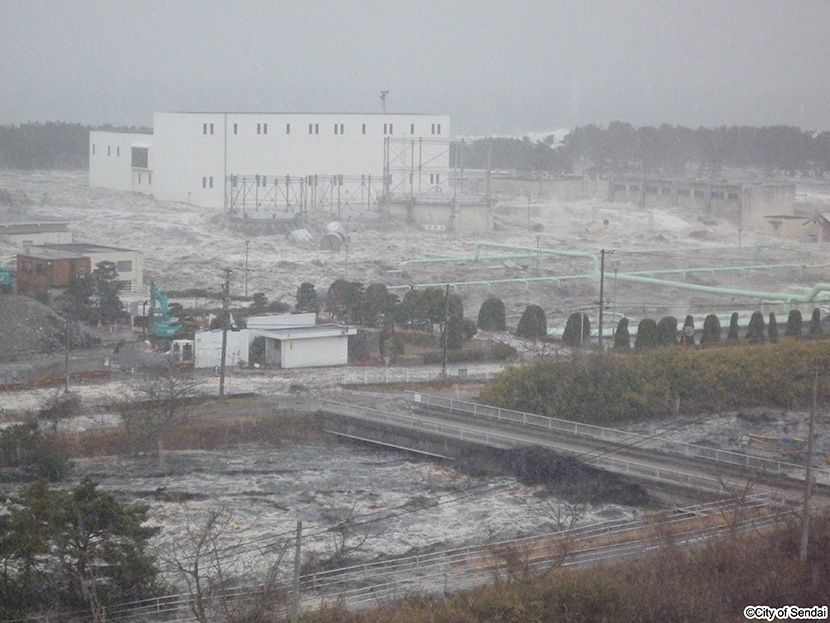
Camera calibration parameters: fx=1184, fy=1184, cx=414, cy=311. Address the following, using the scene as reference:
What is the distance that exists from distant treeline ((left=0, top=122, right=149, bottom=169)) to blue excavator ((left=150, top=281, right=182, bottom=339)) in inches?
407

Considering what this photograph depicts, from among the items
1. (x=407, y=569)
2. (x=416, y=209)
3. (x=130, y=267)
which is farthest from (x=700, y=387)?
(x=416, y=209)

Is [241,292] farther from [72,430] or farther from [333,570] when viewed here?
[333,570]

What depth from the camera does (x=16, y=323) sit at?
23.2 ft

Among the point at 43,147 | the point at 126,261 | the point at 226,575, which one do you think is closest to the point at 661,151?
the point at 43,147

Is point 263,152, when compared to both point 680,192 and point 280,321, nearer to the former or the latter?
point 680,192

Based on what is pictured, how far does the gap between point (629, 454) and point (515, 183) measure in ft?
42.0

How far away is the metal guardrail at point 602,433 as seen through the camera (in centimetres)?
491

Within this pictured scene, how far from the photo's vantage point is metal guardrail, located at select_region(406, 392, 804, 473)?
491cm

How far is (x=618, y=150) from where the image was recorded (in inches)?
826

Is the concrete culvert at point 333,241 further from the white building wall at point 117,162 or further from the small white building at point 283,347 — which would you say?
the small white building at point 283,347

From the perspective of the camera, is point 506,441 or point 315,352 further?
point 315,352

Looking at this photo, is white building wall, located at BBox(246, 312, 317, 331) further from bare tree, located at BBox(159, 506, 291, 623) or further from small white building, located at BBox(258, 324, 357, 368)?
bare tree, located at BBox(159, 506, 291, 623)

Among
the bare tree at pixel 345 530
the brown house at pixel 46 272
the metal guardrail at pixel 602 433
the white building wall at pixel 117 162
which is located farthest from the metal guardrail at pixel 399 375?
the white building wall at pixel 117 162

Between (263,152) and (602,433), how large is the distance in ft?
30.8
